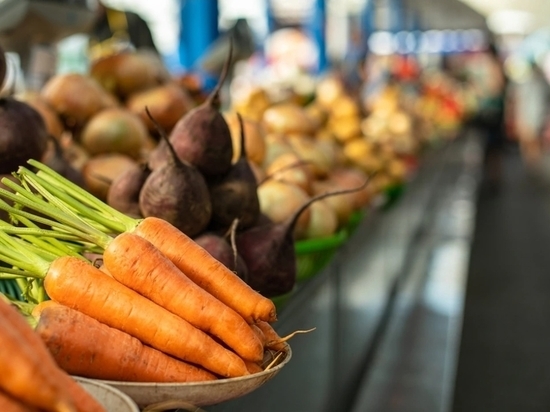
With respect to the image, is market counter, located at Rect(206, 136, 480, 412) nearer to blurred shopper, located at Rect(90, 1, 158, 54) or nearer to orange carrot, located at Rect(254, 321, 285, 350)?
orange carrot, located at Rect(254, 321, 285, 350)

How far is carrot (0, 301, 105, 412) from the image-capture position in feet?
2.36

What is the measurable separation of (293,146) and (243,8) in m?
9.40

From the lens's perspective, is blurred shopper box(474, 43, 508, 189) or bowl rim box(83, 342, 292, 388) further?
blurred shopper box(474, 43, 508, 189)

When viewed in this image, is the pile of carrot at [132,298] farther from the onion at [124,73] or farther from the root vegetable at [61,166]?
the onion at [124,73]

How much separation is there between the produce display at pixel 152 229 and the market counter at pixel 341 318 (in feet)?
0.39

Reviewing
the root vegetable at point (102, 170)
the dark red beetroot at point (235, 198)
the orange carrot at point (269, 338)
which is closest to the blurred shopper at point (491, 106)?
the root vegetable at point (102, 170)

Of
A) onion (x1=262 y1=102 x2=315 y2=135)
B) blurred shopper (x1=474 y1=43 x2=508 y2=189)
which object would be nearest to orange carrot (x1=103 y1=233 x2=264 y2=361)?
onion (x1=262 y1=102 x2=315 y2=135)

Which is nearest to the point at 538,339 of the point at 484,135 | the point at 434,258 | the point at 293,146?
the point at 434,258

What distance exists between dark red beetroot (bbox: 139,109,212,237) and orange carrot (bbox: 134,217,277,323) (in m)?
0.21

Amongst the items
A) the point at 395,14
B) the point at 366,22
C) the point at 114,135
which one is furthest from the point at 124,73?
the point at 395,14

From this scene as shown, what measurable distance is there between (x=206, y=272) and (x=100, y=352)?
239mm

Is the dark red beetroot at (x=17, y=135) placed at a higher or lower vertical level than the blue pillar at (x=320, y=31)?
higher

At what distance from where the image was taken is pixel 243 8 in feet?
37.7

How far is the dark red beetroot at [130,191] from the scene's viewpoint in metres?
1.46
